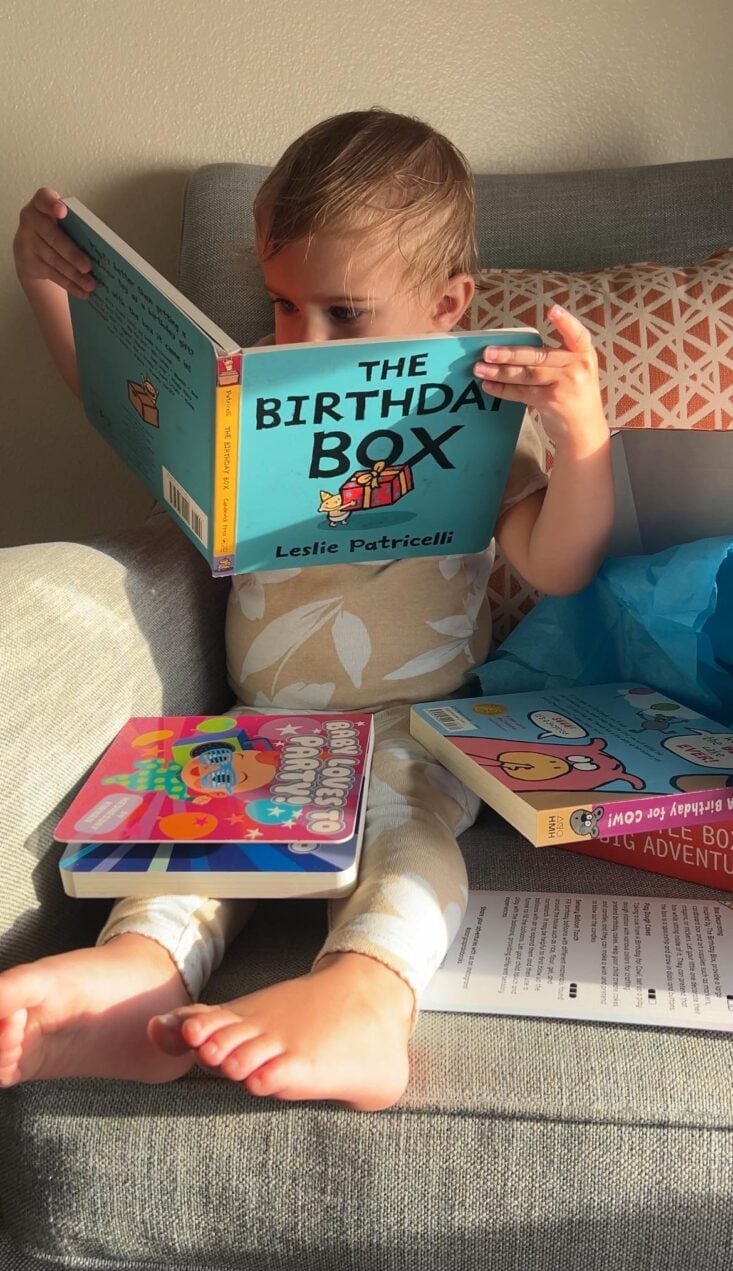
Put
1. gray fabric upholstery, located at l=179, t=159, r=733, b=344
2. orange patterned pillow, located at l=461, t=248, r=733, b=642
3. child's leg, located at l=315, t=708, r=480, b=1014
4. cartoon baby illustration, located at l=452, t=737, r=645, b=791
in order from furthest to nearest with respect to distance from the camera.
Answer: gray fabric upholstery, located at l=179, t=159, r=733, b=344 < orange patterned pillow, located at l=461, t=248, r=733, b=642 < cartoon baby illustration, located at l=452, t=737, r=645, b=791 < child's leg, located at l=315, t=708, r=480, b=1014

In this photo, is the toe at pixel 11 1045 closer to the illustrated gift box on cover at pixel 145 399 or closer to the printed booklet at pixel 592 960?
the printed booklet at pixel 592 960

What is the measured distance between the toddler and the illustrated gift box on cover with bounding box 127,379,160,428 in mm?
101

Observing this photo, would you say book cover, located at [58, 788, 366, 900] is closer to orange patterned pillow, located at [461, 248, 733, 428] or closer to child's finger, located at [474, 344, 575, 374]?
child's finger, located at [474, 344, 575, 374]

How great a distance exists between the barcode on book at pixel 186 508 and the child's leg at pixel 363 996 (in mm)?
247

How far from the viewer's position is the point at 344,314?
0.98 meters

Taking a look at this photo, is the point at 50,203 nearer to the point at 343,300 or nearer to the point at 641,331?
the point at 343,300

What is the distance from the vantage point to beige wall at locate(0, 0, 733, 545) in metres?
1.40

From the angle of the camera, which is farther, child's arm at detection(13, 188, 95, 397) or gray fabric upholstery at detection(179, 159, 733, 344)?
gray fabric upholstery at detection(179, 159, 733, 344)

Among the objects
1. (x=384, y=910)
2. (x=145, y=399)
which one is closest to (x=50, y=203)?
(x=145, y=399)

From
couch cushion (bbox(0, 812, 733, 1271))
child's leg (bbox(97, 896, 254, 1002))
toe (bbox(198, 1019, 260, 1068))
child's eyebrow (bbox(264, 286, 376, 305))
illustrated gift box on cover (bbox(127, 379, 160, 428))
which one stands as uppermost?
child's eyebrow (bbox(264, 286, 376, 305))

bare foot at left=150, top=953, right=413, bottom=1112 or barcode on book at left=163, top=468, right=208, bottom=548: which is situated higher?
barcode on book at left=163, top=468, right=208, bottom=548

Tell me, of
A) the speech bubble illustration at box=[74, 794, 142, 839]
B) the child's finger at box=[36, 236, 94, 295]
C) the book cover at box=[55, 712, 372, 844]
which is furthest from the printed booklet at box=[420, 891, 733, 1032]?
the child's finger at box=[36, 236, 94, 295]

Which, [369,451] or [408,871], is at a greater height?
[369,451]

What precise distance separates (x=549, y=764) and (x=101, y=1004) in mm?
357
